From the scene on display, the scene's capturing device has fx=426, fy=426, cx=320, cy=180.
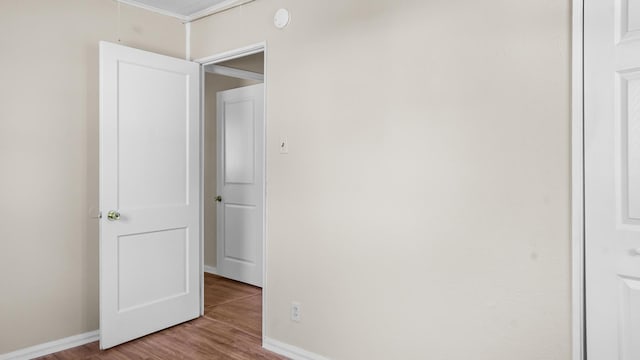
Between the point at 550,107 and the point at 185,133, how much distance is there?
8.20 feet

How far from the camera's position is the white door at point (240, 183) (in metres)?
4.32

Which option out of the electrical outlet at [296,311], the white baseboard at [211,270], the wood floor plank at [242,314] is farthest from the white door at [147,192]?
the white baseboard at [211,270]

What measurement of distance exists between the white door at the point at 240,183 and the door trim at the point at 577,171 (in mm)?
2925

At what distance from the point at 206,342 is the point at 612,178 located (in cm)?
259

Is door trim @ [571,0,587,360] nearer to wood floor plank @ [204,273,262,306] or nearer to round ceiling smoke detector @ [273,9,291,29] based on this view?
round ceiling smoke detector @ [273,9,291,29]

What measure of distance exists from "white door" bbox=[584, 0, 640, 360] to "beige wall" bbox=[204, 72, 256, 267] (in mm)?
3667

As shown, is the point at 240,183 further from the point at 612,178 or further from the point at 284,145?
the point at 612,178

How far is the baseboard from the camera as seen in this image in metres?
2.68

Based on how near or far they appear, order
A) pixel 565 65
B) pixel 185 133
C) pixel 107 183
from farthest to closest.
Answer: pixel 185 133, pixel 107 183, pixel 565 65

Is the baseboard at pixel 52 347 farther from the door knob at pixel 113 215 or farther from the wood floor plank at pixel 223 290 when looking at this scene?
the wood floor plank at pixel 223 290

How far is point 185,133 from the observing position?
328 centimetres

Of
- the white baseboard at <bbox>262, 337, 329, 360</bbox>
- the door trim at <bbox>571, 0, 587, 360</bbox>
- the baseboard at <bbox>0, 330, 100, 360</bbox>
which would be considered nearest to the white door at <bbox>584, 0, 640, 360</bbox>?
the door trim at <bbox>571, 0, 587, 360</bbox>

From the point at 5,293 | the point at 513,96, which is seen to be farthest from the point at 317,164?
the point at 5,293

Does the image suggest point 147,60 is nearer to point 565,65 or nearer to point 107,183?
point 107,183
